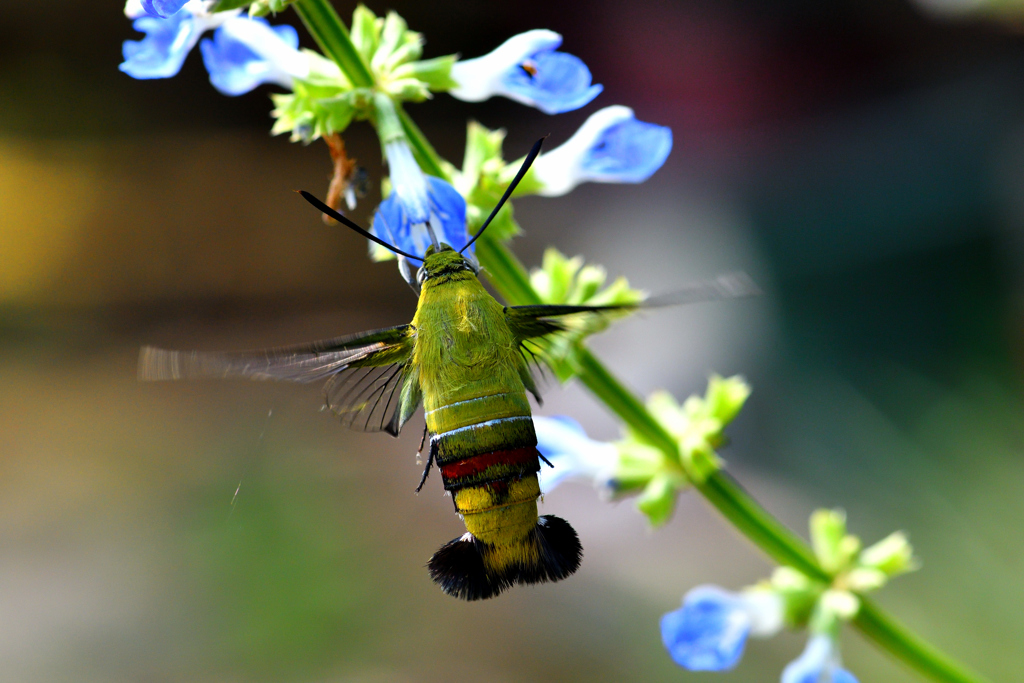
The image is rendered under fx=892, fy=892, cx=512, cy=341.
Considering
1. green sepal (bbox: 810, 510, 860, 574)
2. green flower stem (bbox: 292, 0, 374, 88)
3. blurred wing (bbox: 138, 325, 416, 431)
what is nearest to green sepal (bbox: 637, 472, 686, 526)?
green sepal (bbox: 810, 510, 860, 574)

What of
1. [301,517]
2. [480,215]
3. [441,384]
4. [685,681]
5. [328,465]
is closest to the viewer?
[441,384]

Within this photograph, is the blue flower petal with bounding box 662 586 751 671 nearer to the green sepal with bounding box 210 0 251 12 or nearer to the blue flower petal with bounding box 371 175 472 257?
the blue flower petal with bounding box 371 175 472 257

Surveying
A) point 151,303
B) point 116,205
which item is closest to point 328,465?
point 151,303

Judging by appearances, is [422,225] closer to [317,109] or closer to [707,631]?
[317,109]

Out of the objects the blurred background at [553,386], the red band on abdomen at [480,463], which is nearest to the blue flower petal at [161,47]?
the red band on abdomen at [480,463]

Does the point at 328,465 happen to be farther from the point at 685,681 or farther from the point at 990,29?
the point at 990,29
